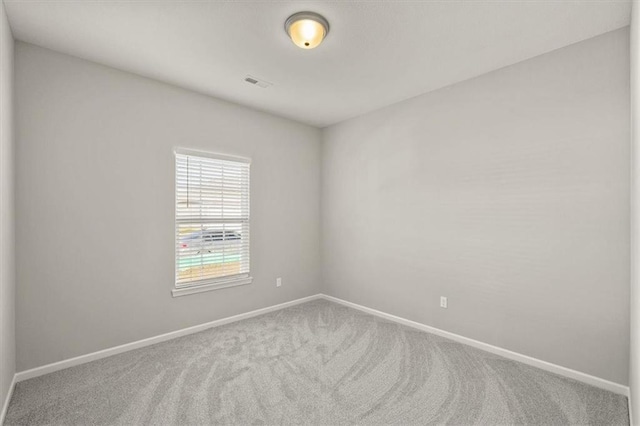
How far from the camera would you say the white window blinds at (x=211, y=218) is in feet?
11.0

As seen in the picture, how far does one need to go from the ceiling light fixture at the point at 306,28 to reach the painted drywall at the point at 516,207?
173cm

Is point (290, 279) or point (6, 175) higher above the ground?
point (6, 175)

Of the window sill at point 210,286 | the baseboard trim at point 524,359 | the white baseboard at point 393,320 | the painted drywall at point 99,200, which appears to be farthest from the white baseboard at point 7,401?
the baseboard trim at point 524,359

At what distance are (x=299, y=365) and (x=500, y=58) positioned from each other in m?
3.24

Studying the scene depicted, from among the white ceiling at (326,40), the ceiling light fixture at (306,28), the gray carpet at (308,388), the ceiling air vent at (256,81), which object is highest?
the white ceiling at (326,40)

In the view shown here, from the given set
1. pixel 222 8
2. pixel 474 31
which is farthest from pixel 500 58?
pixel 222 8

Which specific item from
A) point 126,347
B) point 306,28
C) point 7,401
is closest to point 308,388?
point 126,347

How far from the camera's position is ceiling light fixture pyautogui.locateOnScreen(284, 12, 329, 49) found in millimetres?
2117

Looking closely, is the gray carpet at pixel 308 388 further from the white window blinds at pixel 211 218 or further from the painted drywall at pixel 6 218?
the white window blinds at pixel 211 218

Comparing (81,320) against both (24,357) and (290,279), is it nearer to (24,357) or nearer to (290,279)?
(24,357)

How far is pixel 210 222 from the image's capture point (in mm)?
3572

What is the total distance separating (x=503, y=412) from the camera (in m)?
2.06

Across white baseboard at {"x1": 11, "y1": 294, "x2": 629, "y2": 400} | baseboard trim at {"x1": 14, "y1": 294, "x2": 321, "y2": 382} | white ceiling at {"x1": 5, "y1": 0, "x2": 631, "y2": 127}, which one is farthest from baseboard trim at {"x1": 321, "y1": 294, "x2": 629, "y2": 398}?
white ceiling at {"x1": 5, "y1": 0, "x2": 631, "y2": 127}

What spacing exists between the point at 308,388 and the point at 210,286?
1.77 meters
